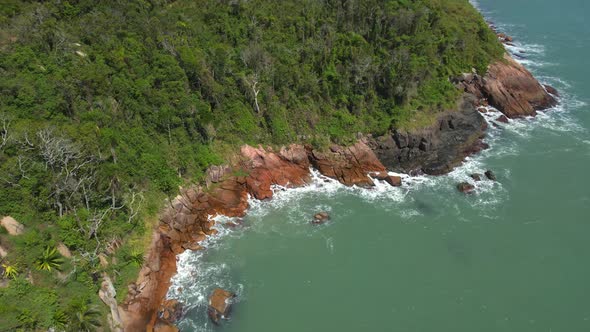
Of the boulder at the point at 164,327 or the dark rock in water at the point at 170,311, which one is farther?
the dark rock in water at the point at 170,311

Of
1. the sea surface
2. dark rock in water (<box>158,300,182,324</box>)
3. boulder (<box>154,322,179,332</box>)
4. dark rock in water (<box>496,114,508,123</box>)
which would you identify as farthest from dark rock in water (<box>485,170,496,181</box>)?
boulder (<box>154,322,179,332</box>)

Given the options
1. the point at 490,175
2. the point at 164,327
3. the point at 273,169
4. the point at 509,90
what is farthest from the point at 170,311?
the point at 509,90

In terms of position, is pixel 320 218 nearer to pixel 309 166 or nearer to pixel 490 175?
pixel 309 166

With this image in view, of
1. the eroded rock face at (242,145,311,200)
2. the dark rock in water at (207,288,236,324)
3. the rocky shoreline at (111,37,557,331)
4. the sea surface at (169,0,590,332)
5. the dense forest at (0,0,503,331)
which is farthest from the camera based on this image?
the eroded rock face at (242,145,311,200)

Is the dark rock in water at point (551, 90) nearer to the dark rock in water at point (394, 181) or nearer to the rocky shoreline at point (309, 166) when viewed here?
the rocky shoreline at point (309, 166)

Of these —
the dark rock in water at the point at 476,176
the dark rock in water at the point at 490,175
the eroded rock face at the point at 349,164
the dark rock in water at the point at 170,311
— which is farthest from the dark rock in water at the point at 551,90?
the dark rock in water at the point at 170,311

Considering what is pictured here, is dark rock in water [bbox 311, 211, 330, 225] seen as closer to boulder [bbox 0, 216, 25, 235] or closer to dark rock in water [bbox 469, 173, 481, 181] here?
dark rock in water [bbox 469, 173, 481, 181]
